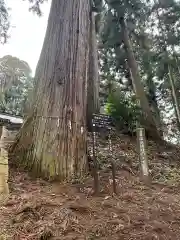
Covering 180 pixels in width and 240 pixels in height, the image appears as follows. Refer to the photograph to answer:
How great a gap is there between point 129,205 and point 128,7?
11248mm

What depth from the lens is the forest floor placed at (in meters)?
3.27

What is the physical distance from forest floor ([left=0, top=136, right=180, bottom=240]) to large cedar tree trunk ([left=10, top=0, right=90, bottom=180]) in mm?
356

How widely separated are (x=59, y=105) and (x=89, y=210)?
2266 millimetres

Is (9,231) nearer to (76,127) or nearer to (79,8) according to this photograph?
(76,127)

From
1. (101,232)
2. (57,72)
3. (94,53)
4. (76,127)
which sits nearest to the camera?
(101,232)

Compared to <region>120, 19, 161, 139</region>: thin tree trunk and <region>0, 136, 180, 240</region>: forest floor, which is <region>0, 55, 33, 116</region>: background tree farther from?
<region>0, 136, 180, 240</region>: forest floor

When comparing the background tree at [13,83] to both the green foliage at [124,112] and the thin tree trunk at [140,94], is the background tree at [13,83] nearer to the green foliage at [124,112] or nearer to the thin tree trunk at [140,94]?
the thin tree trunk at [140,94]

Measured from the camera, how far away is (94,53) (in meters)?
12.7

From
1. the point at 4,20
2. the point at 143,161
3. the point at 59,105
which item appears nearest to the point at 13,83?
the point at 4,20

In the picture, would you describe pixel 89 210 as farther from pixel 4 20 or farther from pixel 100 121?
pixel 4 20

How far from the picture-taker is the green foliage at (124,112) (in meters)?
10.4

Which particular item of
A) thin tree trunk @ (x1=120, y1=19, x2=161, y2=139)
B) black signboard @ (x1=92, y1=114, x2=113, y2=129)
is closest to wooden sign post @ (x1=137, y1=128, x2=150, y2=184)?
black signboard @ (x1=92, y1=114, x2=113, y2=129)

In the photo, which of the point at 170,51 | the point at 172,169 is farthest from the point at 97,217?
the point at 170,51

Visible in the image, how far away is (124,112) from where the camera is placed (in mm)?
10469
